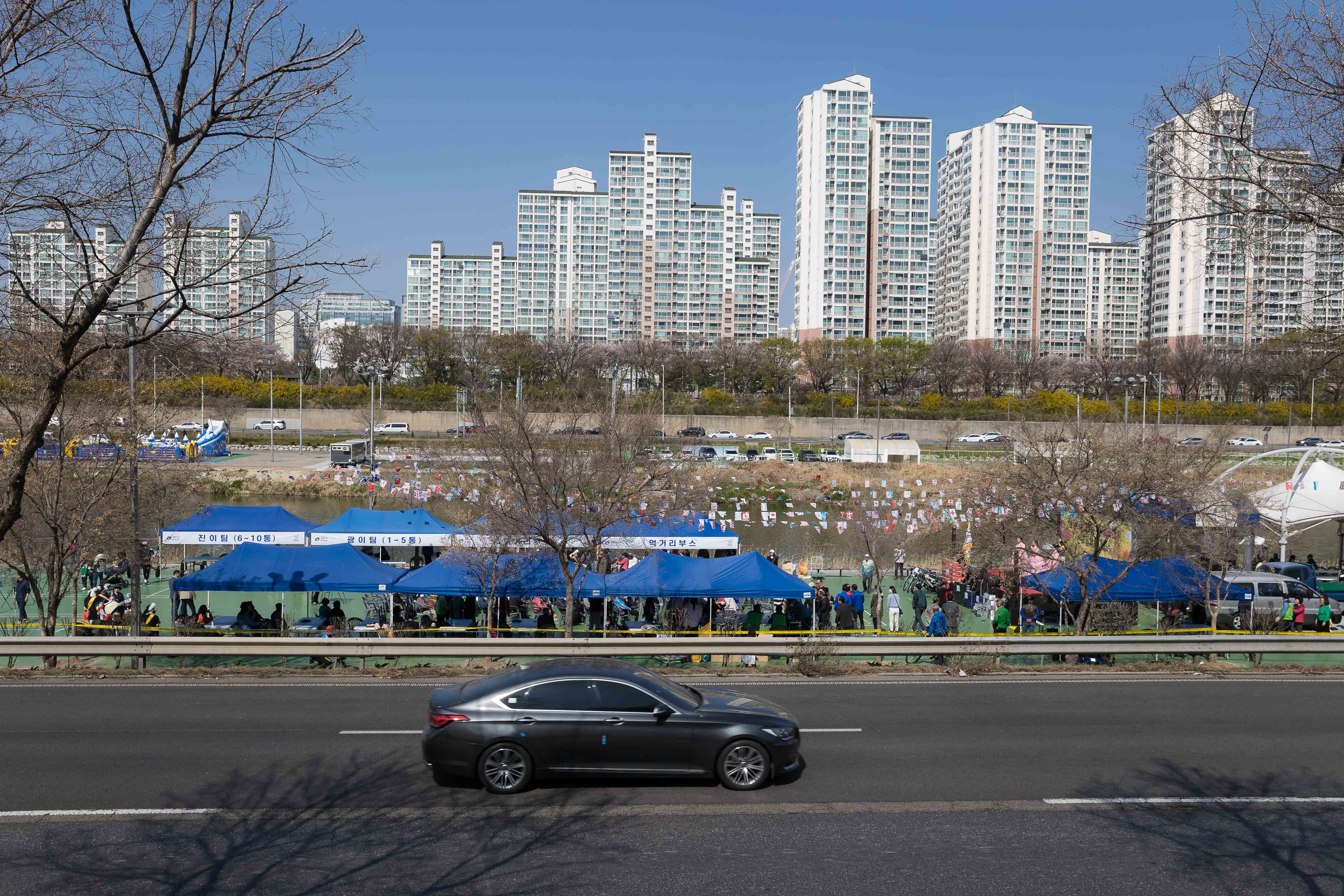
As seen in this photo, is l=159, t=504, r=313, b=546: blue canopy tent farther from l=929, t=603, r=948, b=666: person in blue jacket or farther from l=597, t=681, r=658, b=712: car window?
l=597, t=681, r=658, b=712: car window

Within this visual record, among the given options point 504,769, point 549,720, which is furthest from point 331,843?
point 549,720

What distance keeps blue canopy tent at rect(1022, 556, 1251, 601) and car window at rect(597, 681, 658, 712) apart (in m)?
13.7

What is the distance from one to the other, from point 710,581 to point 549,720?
11321 mm

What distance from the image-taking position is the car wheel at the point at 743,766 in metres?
8.71

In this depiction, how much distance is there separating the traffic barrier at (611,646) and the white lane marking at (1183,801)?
5.09 metres

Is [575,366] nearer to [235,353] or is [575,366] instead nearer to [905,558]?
[905,558]

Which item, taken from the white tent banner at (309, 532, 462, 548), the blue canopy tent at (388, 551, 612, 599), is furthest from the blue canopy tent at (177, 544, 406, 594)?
the white tent banner at (309, 532, 462, 548)

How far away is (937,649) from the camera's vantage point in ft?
45.4

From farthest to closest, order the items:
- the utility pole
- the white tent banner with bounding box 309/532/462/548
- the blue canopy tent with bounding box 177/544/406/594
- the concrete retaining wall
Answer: the concrete retaining wall < the white tent banner with bounding box 309/532/462/548 < the blue canopy tent with bounding box 177/544/406/594 < the utility pole

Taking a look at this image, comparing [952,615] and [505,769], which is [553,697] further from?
[952,615]

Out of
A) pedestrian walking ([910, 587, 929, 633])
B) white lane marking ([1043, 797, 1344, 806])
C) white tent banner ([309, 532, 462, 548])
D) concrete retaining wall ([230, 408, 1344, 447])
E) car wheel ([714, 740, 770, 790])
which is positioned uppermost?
concrete retaining wall ([230, 408, 1344, 447])

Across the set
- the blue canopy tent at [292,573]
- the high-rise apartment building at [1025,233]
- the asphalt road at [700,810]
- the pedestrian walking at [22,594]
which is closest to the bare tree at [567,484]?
the blue canopy tent at [292,573]

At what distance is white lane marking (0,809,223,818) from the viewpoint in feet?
25.7

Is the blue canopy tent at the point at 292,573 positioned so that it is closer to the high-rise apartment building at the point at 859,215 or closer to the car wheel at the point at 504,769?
the car wheel at the point at 504,769
